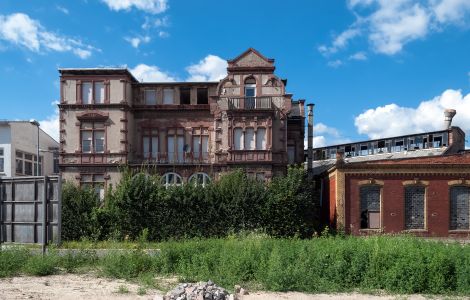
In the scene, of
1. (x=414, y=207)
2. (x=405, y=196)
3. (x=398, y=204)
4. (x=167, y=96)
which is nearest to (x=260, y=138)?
(x=167, y=96)

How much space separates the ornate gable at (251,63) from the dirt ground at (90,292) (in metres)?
25.4

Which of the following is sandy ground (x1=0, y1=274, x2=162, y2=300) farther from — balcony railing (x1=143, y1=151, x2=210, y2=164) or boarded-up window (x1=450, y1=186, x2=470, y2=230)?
boarded-up window (x1=450, y1=186, x2=470, y2=230)

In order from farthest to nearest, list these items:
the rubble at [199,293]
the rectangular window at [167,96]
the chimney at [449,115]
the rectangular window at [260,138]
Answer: the chimney at [449,115] → the rectangular window at [167,96] → the rectangular window at [260,138] → the rubble at [199,293]

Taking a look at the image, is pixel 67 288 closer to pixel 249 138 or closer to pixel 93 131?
pixel 249 138

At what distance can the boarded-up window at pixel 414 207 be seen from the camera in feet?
99.8

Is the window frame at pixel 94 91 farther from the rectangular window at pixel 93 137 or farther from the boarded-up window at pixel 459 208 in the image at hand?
the boarded-up window at pixel 459 208

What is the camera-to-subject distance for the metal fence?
1652 cm

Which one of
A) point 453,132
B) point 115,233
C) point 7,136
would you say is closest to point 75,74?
point 7,136

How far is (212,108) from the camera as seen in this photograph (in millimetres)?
37688

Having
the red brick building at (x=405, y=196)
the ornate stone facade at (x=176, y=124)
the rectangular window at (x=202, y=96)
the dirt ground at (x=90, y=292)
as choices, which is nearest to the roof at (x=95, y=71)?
the ornate stone facade at (x=176, y=124)

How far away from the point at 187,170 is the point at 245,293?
25841 mm

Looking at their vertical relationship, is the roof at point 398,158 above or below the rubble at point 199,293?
above

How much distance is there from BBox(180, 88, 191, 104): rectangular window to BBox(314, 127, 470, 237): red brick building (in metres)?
15.3

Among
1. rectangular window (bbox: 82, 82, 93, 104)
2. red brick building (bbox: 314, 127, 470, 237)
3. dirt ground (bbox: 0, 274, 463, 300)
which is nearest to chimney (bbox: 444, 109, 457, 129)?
red brick building (bbox: 314, 127, 470, 237)
